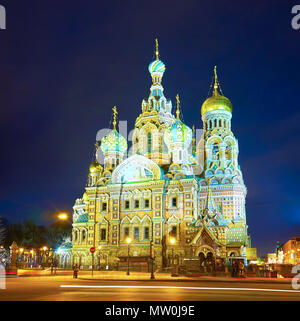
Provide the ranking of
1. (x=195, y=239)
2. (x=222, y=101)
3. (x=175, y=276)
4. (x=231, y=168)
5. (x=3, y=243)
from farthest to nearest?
1. (x=3, y=243)
2. (x=222, y=101)
3. (x=231, y=168)
4. (x=195, y=239)
5. (x=175, y=276)

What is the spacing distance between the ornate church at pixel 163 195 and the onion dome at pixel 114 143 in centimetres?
15

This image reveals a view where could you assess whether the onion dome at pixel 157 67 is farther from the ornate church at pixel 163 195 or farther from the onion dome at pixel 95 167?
the onion dome at pixel 95 167

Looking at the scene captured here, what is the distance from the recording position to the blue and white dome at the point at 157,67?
57125 millimetres

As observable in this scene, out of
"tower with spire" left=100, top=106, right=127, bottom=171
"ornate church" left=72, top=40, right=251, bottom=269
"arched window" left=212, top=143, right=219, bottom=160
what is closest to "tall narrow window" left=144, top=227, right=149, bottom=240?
"ornate church" left=72, top=40, right=251, bottom=269

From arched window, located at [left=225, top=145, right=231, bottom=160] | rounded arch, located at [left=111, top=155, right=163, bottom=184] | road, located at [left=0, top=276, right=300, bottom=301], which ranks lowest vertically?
road, located at [left=0, top=276, right=300, bottom=301]

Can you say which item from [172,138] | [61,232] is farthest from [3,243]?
[172,138]

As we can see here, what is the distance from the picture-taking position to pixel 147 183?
4675 centimetres

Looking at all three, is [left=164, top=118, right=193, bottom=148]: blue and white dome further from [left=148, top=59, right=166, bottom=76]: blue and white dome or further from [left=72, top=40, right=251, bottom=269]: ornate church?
[left=148, top=59, right=166, bottom=76]: blue and white dome

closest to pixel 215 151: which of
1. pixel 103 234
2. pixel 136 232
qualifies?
pixel 136 232

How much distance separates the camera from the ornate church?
42866 mm

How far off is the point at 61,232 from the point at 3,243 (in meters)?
12.7

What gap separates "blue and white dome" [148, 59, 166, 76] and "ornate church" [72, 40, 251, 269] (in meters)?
0.15

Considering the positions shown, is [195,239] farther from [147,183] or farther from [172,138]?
[172,138]
